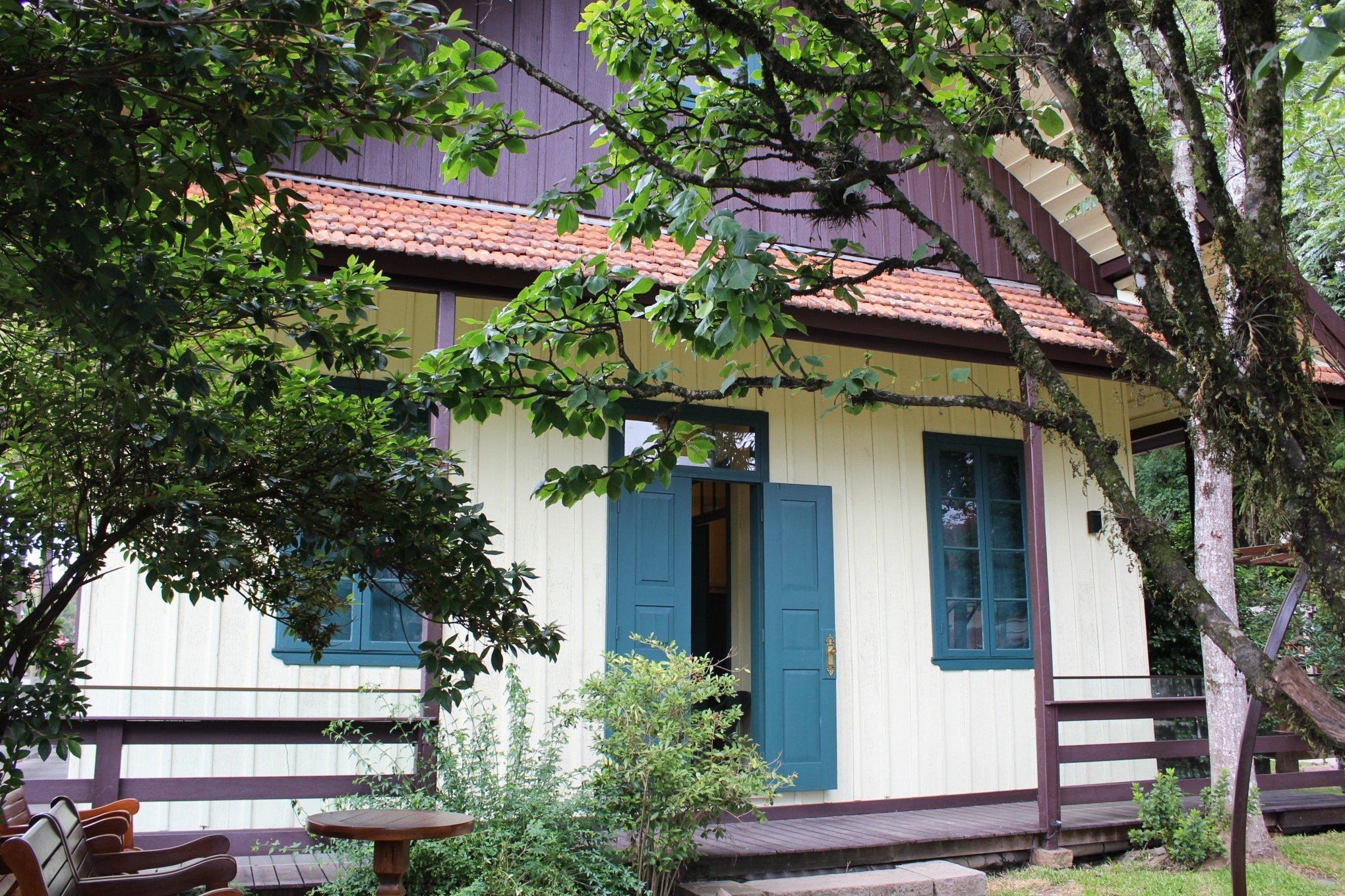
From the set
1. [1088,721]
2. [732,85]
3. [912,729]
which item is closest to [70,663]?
[732,85]

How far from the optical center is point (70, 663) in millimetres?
3236

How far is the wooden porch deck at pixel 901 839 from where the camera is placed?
227 inches

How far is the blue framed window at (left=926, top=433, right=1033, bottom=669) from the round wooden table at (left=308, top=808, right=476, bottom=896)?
5.03 metres

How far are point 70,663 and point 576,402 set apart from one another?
1.73 meters

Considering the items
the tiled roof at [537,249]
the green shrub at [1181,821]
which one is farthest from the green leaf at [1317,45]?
the green shrub at [1181,821]

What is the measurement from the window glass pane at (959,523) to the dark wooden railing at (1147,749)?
1495 mm

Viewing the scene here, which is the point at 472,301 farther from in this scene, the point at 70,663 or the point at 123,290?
the point at 123,290

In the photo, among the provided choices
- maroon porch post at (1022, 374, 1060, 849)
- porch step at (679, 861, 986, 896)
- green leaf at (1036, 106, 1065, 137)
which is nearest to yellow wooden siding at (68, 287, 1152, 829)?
maroon porch post at (1022, 374, 1060, 849)

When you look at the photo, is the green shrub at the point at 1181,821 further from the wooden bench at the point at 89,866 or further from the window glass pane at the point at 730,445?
the wooden bench at the point at 89,866

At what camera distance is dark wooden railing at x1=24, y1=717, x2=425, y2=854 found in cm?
538

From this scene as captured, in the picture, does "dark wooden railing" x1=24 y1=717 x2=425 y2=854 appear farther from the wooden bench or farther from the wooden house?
the wooden bench

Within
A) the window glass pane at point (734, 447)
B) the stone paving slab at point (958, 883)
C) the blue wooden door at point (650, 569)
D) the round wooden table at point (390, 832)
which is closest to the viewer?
the round wooden table at point (390, 832)

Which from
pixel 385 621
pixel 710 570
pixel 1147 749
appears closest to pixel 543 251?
pixel 385 621

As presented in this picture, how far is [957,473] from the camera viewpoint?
348 inches
